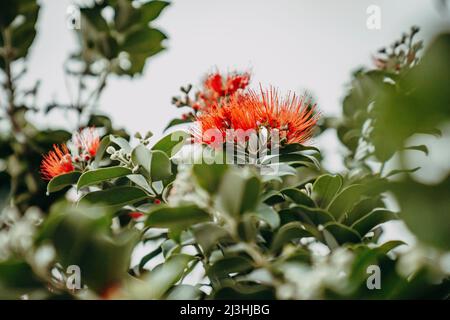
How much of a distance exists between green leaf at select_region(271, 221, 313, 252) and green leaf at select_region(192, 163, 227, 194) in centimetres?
25

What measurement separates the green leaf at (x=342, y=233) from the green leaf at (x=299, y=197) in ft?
0.28

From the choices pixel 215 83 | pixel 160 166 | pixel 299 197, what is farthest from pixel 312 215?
pixel 215 83

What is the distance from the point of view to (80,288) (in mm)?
830

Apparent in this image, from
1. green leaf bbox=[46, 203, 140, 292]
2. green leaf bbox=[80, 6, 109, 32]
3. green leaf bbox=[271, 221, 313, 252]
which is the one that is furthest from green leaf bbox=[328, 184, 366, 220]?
green leaf bbox=[80, 6, 109, 32]

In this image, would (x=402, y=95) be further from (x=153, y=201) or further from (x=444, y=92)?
(x=153, y=201)

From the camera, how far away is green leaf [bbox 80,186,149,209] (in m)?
1.10

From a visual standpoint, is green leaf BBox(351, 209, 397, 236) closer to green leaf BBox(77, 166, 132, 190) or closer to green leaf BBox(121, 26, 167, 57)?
green leaf BBox(77, 166, 132, 190)

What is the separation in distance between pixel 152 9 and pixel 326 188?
41.8 inches

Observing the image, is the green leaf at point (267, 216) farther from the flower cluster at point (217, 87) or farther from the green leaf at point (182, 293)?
the flower cluster at point (217, 87)

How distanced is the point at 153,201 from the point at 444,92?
2.98ft

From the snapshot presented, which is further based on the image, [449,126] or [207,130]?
[207,130]
